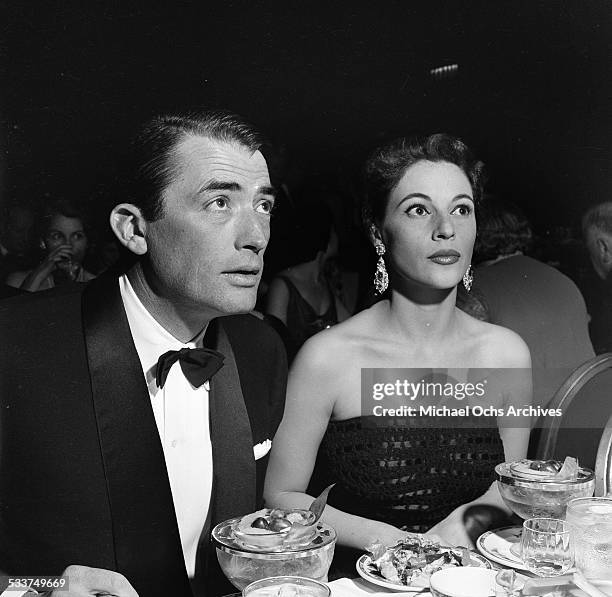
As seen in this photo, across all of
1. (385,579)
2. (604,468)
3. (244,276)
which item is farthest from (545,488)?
(244,276)

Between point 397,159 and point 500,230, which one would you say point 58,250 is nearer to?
point 397,159

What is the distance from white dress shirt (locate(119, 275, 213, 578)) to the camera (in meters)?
1.77

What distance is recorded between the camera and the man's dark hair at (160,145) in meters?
1.71

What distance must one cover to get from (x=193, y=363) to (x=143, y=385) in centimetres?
13

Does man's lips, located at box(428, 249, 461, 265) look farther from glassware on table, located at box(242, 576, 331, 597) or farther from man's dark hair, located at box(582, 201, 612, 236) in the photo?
glassware on table, located at box(242, 576, 331, 597)

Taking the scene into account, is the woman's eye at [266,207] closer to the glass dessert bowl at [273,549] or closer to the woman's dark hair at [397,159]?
the woman's dark hair at [397,159]

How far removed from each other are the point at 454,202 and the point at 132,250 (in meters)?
0.83

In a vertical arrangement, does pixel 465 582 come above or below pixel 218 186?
below

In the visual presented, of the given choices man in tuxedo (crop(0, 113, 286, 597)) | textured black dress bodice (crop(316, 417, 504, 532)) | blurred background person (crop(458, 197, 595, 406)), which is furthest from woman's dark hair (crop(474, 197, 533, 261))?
man in tuxedo (crop(0, 113, 286, 597))

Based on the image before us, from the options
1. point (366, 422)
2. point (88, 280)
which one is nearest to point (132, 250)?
point (88, 280)

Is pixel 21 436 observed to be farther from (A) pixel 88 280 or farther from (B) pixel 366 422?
(B) pixel 366 422

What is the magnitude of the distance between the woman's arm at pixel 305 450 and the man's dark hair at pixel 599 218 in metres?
0.80

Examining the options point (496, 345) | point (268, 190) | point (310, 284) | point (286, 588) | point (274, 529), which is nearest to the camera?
point (286, 588)

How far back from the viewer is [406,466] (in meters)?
1.96
